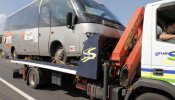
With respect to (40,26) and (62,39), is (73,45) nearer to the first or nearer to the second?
(62,39)

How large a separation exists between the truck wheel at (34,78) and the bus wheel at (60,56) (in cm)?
118

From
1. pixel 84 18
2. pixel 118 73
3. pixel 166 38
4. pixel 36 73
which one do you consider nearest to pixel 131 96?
pixel 118 73

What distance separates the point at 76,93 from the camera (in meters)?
10.2

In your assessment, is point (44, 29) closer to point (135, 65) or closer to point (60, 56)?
point (60, 56)

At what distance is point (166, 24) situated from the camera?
562 centimetres

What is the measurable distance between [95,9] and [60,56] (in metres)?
1.87

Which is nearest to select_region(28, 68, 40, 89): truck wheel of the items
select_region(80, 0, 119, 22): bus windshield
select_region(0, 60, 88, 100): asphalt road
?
select_region(0, 60, 88, 100): asphalt road

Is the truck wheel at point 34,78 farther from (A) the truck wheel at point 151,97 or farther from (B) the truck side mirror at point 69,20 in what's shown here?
(A) the truck wheel at point 151,97

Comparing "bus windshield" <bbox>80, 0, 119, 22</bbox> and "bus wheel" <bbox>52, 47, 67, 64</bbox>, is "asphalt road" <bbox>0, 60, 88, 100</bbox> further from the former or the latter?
"bus windshield" <bbox>80, 0, 119, 22</bbox>

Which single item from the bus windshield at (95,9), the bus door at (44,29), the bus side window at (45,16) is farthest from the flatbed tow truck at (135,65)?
the bus side window at (45,16)

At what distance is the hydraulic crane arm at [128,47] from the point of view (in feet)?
20.4

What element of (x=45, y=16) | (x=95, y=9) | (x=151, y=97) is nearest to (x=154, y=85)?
(x=151, y=97)

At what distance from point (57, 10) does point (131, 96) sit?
15.4 feet

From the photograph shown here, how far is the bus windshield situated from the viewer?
8.64 m
